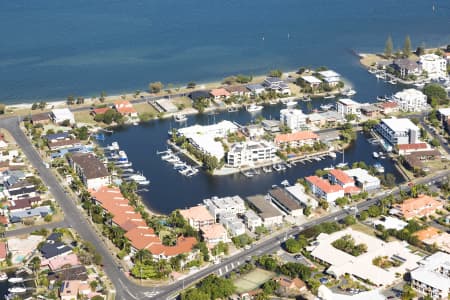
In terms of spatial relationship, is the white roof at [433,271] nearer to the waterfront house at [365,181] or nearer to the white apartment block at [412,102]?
the waterfront house at [365,181]

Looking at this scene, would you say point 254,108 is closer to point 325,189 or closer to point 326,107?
point 326,107

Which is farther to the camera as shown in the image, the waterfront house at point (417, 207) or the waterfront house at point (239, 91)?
the waterfront house at point (239, 91)

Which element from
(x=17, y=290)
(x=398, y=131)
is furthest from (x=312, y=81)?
(x=17, y=290)

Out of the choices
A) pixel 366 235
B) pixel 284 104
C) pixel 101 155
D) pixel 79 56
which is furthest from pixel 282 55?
pixel 366 235

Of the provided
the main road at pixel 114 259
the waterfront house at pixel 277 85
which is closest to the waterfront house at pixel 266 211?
the main road at pixel 114 259

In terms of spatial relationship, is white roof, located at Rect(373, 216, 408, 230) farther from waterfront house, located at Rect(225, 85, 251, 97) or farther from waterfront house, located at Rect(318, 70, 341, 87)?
waterfront house, located at Rect(318, 70, 341, 87)

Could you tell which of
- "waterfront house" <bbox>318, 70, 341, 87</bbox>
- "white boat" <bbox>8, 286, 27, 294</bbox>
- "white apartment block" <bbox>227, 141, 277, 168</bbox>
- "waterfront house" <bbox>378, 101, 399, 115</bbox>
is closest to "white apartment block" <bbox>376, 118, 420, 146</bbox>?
"waterfront house" <bbox>378, 101, 399, 115</bbox>
